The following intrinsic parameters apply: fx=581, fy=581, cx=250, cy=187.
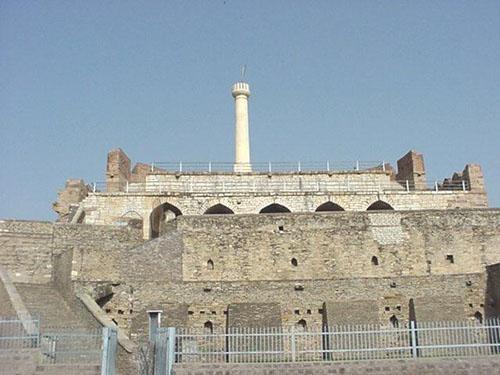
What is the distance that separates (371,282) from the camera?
20750 millimetres

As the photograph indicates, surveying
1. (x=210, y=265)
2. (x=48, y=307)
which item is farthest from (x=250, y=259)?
(x=48, y=307)

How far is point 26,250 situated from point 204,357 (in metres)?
9.42

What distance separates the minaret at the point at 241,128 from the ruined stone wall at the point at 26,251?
51.5 ft

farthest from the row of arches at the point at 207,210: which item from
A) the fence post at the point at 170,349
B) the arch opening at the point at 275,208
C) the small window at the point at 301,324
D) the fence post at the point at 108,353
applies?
the fence post at the point at 170,349

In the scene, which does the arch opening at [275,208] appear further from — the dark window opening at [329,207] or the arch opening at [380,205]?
the arch opening at [380,205]

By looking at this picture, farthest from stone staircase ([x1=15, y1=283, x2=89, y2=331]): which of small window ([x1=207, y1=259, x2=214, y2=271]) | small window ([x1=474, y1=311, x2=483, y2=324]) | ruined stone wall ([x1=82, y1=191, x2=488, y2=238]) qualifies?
small window ([x1=474, y1=311, x2=483, y2=324])

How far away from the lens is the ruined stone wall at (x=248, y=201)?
30.9 metres

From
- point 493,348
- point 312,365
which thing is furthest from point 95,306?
point 493,348

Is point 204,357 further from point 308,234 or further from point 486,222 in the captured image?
point 486,222

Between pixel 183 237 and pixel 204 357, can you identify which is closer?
pixel 204 357

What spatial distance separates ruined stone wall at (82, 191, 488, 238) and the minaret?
5223mm

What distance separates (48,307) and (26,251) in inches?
195

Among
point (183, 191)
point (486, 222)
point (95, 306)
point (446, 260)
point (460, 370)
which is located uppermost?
point (183, 191)

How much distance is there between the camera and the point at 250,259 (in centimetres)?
2369
